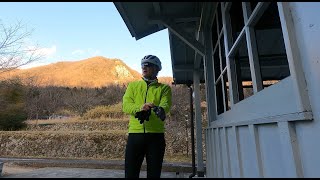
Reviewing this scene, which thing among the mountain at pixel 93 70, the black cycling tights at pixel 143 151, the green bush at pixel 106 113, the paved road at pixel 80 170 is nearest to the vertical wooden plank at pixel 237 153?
the black cycling tights at pixel 143 151

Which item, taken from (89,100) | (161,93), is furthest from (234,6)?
(89,100)

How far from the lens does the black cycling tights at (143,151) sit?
243 centimetres

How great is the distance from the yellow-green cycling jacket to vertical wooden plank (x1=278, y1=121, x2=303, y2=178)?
126 cm

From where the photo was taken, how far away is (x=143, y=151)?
2.47 m

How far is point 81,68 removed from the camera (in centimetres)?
10706

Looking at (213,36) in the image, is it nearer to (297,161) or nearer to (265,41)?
(265,41)

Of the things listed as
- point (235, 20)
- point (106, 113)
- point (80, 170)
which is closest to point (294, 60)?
point (235, 20)

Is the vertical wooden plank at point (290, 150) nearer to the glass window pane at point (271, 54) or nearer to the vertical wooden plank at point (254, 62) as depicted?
the vertical wooden plank at point (254, 62)

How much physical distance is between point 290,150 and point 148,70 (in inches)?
65.3

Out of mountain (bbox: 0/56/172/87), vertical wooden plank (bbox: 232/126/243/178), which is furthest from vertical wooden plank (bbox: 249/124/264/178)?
mountain (bbox: 0/56/172/87)

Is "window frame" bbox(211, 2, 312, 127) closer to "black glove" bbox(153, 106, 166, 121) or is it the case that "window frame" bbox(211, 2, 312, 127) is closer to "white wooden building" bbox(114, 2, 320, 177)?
"white wooden building" bbox(114, 2, 320, 177)

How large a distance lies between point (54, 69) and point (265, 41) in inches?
4251

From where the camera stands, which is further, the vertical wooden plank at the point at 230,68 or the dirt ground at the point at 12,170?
the dirt ground at the point at 12,170

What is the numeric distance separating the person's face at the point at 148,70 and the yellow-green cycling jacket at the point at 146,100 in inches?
3.0
